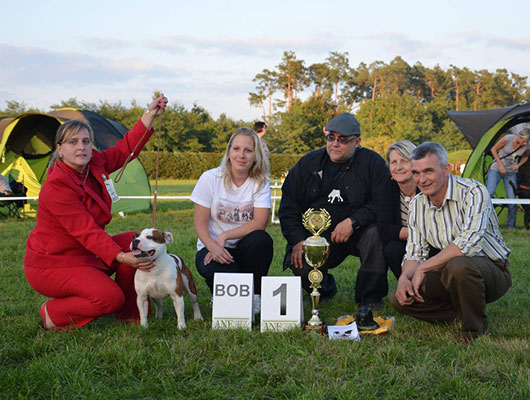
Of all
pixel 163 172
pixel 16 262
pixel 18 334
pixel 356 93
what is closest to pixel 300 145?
pixel 163 172

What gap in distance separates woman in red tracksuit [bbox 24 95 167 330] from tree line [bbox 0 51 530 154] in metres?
24.4

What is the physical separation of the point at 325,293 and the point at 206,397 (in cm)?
189

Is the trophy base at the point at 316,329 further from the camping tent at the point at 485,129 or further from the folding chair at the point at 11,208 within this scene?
the folding chair at the point at 11,208

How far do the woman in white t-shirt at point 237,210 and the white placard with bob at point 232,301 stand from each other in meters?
0.29

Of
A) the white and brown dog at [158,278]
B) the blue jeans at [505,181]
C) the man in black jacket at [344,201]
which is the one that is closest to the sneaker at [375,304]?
the man in black jacket at [344,201]

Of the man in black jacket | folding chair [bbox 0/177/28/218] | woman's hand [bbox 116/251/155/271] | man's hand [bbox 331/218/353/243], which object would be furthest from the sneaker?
folding chair [bbox 0/177/28/218]

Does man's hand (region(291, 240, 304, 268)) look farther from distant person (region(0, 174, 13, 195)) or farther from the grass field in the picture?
Result: distant person (region(0, 174, 13, 195))

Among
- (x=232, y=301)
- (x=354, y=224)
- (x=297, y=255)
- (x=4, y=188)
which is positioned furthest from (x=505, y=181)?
(x=4, y=188)

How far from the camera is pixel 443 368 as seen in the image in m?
2.35

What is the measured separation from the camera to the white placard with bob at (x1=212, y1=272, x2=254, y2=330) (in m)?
2.99

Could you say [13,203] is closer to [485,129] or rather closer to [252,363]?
[252,363]

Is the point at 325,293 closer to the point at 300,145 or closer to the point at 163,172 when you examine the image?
the point at 163,172

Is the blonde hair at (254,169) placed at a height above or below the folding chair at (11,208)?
above

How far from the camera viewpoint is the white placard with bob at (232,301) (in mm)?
2992
